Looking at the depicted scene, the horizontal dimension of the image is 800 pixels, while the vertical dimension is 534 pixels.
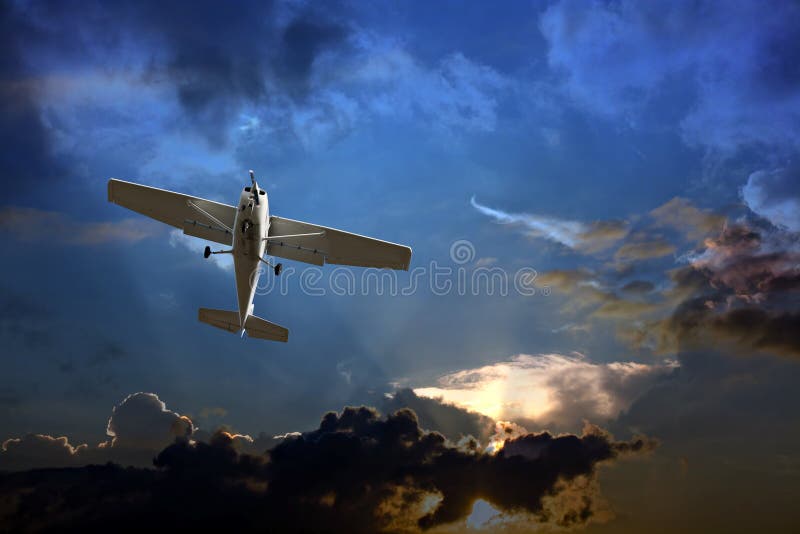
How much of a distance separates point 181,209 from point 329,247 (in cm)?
810

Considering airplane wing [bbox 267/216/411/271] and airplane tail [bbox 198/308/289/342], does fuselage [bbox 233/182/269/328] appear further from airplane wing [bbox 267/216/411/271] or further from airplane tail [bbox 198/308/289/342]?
airplane tail [bbox 198/308/289/342]

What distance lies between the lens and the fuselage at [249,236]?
3067 centimetres

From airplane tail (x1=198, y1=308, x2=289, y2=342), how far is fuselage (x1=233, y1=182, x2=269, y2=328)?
331 centimetres

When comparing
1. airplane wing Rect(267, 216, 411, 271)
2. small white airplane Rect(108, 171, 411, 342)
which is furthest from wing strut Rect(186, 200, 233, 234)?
airplane wing Rect(267, 216, 411, 271)

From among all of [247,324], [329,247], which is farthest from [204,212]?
[247,324]

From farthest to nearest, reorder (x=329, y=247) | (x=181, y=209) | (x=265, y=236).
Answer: (x=329, y=247)
(x=181, y=209)
(x=265, y=236)

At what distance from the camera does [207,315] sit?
124 feet

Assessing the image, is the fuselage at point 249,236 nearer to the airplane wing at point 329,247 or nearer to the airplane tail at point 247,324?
the airplane wing at point 329,247

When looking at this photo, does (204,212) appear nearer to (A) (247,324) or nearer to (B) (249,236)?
(B) (249,236)

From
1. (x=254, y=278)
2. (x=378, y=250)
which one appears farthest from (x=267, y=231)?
(x=378, y=250)

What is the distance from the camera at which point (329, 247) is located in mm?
35719

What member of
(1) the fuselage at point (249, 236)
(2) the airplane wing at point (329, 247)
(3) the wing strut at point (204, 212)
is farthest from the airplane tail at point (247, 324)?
(3) the wing strut at point (204, 212)

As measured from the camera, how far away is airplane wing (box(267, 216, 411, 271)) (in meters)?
34.8

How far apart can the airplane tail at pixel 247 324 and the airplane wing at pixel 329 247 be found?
4782 mm
